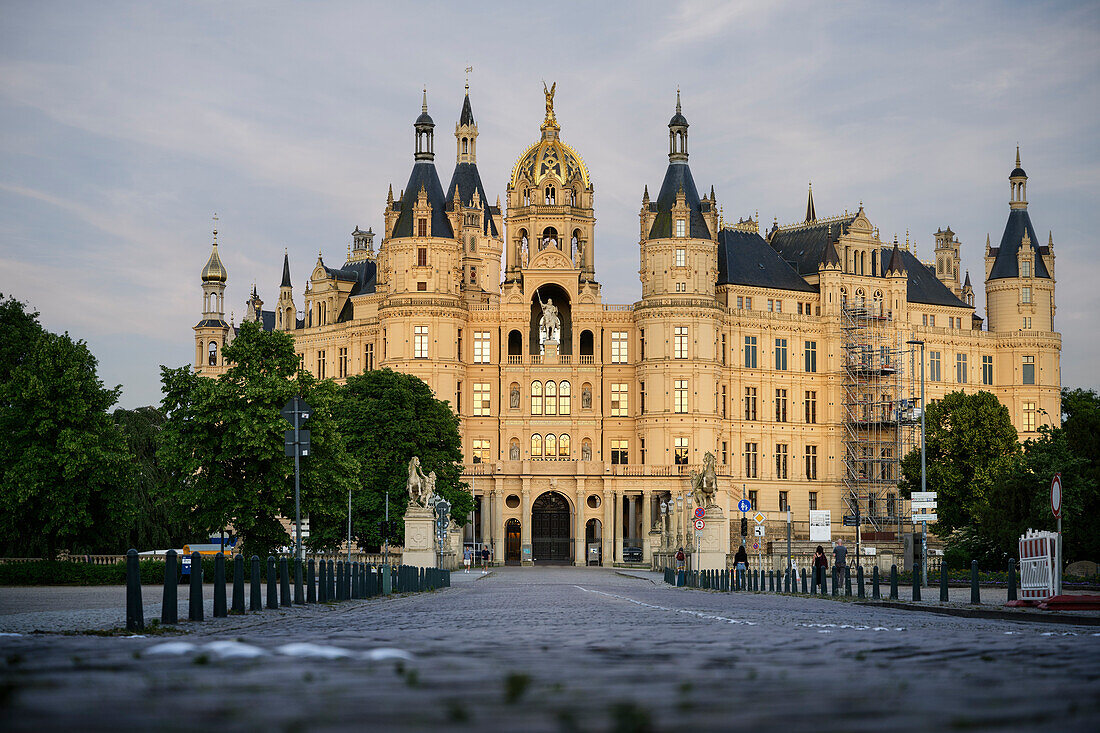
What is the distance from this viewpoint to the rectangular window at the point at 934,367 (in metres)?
114

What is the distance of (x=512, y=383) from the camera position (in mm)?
106625

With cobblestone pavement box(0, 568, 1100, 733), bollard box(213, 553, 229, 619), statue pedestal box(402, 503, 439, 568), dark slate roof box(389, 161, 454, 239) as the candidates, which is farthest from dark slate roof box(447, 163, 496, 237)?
cobblestone pavement box(0, 568, 1100, 733)

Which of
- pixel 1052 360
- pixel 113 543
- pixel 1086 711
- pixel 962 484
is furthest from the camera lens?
pixel 1052 360

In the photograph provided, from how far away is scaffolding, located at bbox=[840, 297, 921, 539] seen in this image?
10794 cm

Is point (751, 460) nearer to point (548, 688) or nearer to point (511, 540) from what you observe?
point (511, 540)

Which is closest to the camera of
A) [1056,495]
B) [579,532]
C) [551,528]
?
[1056,495]

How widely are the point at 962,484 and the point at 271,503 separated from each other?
57.4m

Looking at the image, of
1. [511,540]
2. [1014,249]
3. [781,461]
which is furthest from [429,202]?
[1014,249]

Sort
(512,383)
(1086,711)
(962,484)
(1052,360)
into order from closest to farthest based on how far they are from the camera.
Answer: (1086,711)
(962,484)
(512,383)
(1052,360)

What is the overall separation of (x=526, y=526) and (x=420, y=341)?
15.9 metres

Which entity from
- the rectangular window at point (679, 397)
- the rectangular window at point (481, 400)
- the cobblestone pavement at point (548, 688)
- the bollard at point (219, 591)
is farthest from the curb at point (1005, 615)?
the rectangular window at point (481, 400)

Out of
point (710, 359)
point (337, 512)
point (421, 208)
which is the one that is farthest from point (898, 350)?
point (337, 512)

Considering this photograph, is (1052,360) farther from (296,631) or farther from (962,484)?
(296,631)

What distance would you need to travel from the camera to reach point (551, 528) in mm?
103438
